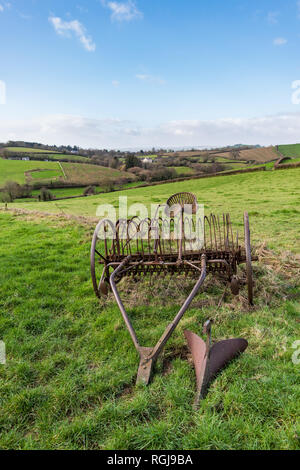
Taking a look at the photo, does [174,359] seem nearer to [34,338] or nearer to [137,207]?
[34,338]

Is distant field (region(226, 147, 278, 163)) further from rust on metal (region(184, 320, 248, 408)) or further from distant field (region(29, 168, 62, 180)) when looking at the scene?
rust on metal (region(184, 320, 248, 408))

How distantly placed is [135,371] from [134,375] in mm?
37

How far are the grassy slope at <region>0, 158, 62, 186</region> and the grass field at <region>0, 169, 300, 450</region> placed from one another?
126ft

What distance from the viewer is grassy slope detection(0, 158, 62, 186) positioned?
39.5 metres

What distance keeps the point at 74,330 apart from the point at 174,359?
→ 1355 mm

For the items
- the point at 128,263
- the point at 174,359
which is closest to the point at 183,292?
the point at 128,263

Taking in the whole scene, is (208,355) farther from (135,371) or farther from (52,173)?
(52,173)

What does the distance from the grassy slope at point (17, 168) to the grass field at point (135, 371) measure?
38511 mm

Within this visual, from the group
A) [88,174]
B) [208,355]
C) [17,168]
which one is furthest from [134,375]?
[17,168]

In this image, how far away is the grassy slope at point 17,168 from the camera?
130 feet

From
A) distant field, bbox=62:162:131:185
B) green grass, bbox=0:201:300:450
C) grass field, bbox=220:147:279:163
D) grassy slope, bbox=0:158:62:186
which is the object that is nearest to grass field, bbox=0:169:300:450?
green grass, bbox=0:201:300:450

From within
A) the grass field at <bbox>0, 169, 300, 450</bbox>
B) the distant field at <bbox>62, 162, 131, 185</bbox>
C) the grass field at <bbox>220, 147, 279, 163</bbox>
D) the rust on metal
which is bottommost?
the grass field at <bbox>0, 169, 300, 450</bbox>

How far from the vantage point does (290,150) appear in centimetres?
4500

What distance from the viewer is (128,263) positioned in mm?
3752
